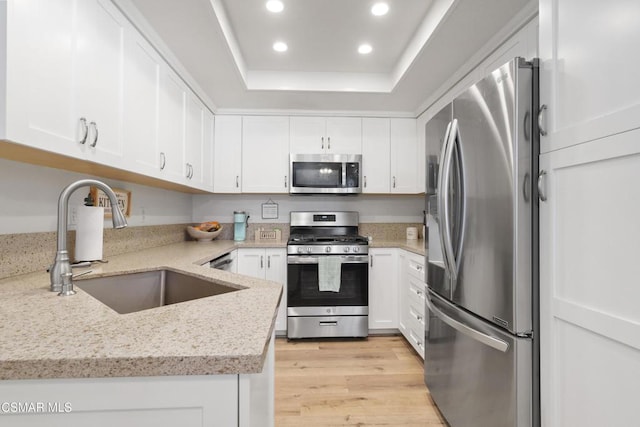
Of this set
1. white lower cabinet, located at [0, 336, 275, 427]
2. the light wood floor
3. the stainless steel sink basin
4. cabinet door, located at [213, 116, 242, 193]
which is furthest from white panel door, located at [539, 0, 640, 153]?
cabinet door, located at [213, 116, 242, 193]

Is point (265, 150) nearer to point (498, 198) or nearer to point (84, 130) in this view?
point (84, 130)

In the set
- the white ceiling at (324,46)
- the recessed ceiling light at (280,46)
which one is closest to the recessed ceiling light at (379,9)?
the white ceiling at (324,46)

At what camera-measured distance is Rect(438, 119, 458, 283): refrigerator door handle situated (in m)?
1.49

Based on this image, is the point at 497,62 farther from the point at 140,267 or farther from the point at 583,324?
the point at 140,267

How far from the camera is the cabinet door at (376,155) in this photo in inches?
127

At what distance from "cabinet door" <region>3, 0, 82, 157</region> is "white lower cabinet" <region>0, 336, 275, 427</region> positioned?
83 centimetres

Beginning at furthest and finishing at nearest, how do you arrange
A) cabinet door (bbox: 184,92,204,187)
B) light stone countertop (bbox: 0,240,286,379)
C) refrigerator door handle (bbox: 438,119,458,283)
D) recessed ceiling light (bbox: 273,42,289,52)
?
cabinet door (bbox: 184,92,204,187) < recessed ceiling light (bbox: 273,42,289,52) < refrigerator door handle (bbox: 438,119,458,283) < light stone countertop (bbox: 0,240,286,379)

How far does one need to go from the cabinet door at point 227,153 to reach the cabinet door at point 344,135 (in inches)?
→ 37.1

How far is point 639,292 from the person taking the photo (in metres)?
0.79

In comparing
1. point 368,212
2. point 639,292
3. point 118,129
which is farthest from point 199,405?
point 368,212

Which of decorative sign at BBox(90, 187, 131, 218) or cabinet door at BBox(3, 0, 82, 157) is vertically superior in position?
cabinet door at BBox(3, 0, 82, 157)

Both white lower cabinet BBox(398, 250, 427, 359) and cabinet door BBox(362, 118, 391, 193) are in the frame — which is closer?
white lower cabinet BBox(398, 250, 427, 359)

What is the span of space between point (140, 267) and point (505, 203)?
1.71 metres

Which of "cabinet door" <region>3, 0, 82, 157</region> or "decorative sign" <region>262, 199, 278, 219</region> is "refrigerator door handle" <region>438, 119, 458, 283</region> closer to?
"cabinet door" <region>3, 0, 82, 157</region>
